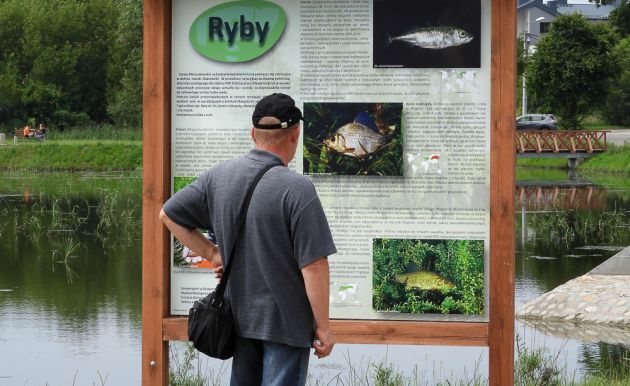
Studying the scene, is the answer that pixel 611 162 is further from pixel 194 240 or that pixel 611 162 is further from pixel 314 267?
pixel 314 267

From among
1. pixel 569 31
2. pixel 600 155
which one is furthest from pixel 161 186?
pixel 569 31

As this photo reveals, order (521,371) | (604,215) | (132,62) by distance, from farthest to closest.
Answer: (132,62) < (604,215) < (521,371)

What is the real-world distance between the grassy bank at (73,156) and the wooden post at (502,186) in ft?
128

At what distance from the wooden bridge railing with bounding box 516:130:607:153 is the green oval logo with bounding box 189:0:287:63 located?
39595mm

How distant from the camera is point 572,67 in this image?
47719mm

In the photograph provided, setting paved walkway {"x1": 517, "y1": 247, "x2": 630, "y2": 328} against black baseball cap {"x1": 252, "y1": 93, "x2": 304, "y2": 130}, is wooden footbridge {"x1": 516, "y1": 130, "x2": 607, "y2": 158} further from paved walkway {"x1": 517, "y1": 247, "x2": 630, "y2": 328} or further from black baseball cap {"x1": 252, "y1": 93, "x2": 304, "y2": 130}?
black baseball cap {"x1": 252, "y1": 93, "x2": 304, "y2": 130}

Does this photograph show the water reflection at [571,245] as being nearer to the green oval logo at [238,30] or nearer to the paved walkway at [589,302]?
the paved walkway at [589,302]

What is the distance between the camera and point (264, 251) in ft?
13.8

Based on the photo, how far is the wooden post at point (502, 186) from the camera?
5.77 meters

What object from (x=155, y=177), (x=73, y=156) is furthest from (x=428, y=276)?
(x=73, y=156)

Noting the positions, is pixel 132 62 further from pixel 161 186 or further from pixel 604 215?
pixel 161 186

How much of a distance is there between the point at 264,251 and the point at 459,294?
74.5 inches

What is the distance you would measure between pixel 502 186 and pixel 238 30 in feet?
4.91

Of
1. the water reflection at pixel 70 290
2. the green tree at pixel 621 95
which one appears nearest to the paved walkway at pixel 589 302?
the water reflection at pixel 70 290
